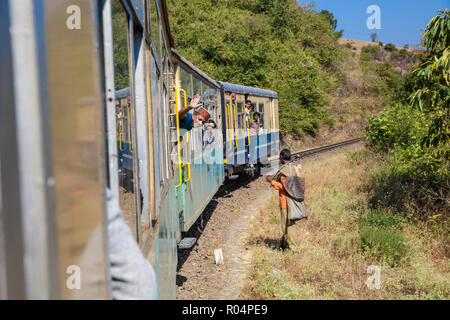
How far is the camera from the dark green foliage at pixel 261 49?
25.9m

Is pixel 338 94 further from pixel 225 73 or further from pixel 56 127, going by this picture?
pixel 56 127

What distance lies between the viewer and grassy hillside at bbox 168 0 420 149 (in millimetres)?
→ 26031

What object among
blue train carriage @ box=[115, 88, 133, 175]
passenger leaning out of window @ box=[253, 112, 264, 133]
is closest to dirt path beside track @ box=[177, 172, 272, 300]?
passenger leaning out of window @ box=[253, 112, 264, 133]

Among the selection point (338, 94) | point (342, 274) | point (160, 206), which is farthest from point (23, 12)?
point (338, 94)

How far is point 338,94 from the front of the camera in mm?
40906

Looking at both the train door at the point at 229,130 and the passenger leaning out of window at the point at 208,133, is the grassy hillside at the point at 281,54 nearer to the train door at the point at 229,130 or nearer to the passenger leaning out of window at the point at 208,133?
the train door at the point at 229,130

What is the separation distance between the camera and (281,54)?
30750 millimetres

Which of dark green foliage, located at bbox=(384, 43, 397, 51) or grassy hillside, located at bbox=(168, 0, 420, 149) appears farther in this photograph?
dark green foliage, located at bbox=(384, 43, 397, 51)

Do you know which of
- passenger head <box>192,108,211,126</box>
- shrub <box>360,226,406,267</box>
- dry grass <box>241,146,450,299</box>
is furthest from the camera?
passenger head <box>192,108,211,126</box>

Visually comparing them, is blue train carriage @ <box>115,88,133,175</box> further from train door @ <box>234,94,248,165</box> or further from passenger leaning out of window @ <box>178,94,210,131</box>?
train door @ <box>234,94,248,165</box>

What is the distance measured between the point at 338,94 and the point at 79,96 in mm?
41553

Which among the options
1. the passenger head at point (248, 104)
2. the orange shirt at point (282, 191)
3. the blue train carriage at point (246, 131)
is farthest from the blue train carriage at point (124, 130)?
the passenger head at point (248, 104)

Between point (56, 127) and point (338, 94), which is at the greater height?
point (338, 94)

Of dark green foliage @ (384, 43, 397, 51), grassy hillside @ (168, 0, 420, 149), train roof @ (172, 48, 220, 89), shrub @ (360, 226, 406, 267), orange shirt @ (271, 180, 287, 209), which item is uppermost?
dark green foliage @ (384, 43, 397, 51)
